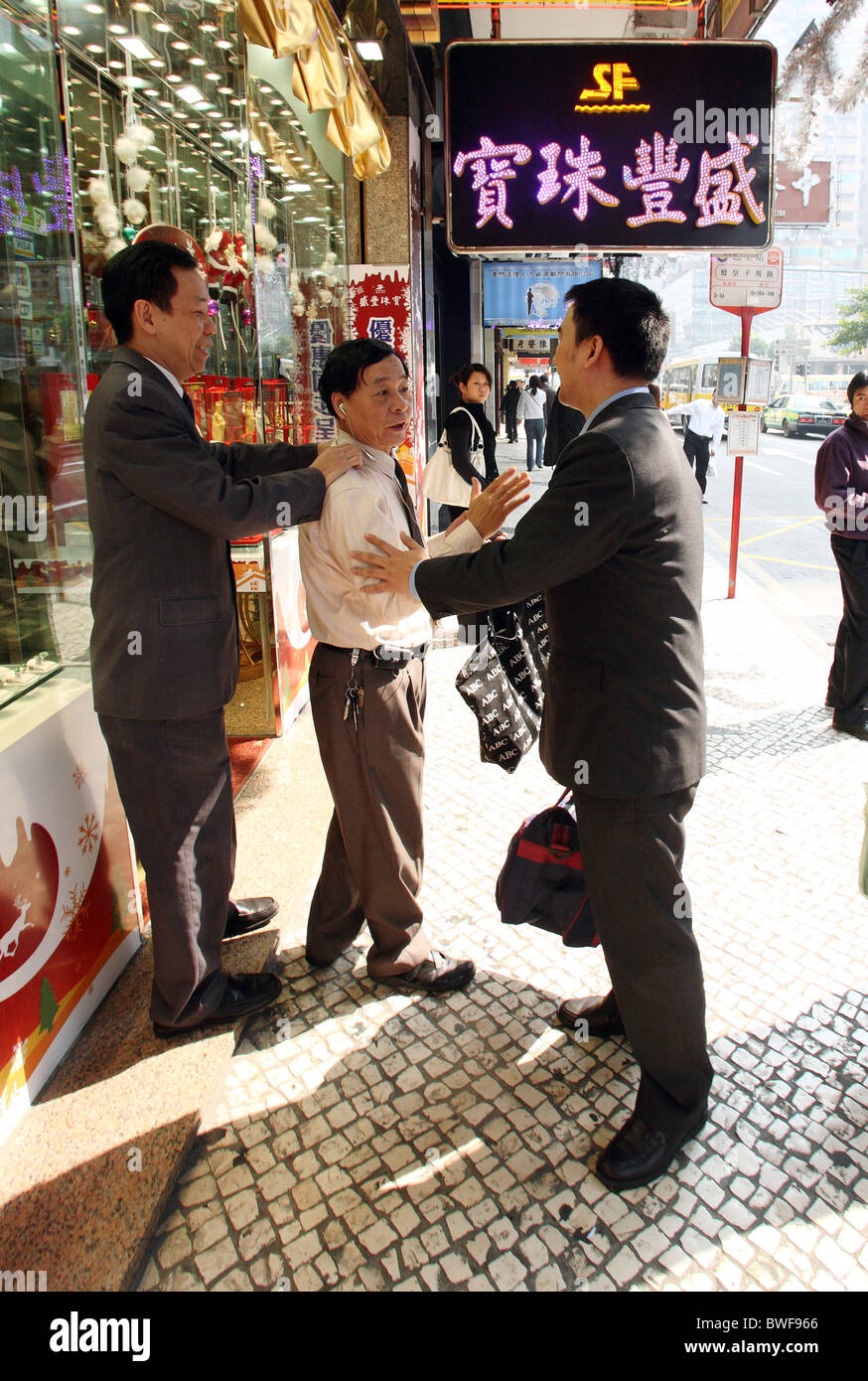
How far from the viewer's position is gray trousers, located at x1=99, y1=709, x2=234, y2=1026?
2.14 m

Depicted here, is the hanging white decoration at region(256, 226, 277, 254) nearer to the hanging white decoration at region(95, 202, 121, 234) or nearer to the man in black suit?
the hanging white decoration at region(95, 202, 121, 234)

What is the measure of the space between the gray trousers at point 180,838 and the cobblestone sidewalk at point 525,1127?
0.28 metres

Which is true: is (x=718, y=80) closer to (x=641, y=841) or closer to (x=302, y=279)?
(x=302, y=279)

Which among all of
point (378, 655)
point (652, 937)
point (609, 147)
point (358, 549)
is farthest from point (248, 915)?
point (609, 147)

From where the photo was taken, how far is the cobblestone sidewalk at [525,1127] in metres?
1.80

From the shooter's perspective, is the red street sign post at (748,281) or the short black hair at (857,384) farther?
the red street sign post at (748,281)

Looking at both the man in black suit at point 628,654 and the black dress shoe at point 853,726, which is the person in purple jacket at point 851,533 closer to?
the black dress shoe at point 853,726

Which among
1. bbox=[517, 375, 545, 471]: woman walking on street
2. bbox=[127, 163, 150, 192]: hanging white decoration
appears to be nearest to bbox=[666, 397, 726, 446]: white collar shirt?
bbox=[517, 375, 545, 471]: woman walking on street

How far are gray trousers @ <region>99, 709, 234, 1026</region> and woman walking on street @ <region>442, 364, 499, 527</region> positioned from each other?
4.36 metres

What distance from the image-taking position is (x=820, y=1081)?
7.53 feet

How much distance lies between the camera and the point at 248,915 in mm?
2865

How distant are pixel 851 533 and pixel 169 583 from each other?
151 inches

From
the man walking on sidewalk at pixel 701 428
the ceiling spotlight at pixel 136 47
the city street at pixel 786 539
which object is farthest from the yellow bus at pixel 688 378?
the ceiling spotlight at pixel 136 47
